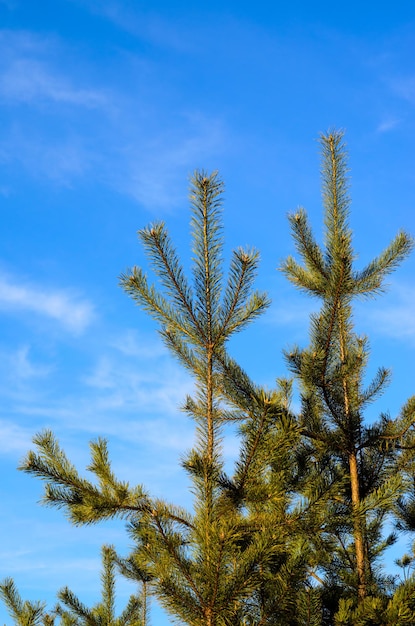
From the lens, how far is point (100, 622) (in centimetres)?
922

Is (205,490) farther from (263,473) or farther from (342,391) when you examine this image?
(342,391)

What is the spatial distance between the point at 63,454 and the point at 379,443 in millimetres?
4170

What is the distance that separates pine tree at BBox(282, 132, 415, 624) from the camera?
7.66 metres

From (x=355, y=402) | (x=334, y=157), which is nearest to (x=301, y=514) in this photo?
(x=355, y=402)

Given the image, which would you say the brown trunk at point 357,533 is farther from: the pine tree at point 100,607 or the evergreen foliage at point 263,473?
the pine tree at point 100,607

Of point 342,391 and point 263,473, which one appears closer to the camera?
point 263,473

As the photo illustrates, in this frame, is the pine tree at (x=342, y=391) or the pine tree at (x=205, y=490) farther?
the pine tree at (x=342, y=391)

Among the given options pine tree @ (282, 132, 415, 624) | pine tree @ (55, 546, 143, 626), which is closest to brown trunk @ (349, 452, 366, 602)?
pine tree @ (282, 132, 415, 624)

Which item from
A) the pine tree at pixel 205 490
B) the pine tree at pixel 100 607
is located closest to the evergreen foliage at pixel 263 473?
the pine tree at pixel 205 490

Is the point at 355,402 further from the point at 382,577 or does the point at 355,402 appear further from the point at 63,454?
the point at 63,454

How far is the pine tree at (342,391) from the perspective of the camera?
7656 mm

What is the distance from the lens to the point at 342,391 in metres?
8.45

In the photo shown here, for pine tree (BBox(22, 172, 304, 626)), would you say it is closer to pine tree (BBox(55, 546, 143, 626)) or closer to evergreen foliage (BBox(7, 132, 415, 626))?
evergreen foliage (BBox(7, 132, 415, 626))

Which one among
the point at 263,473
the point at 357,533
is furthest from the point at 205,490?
the point at 357,533
